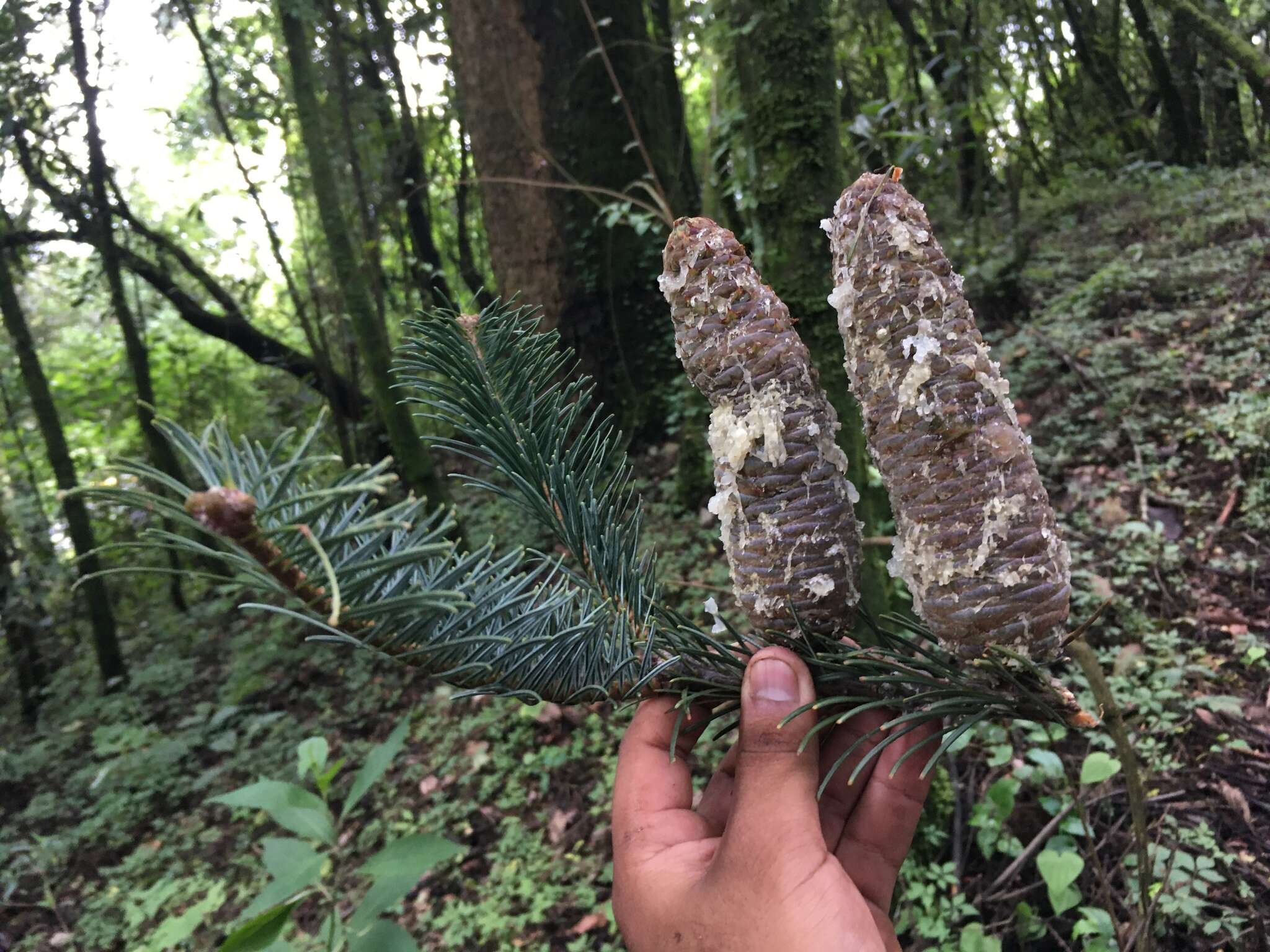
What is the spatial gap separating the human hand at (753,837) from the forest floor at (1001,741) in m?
0.32

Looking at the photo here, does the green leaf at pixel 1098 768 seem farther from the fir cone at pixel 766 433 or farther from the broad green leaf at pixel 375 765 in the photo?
the broad green leaf at pixel 375 765

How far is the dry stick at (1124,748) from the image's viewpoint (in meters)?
0.96

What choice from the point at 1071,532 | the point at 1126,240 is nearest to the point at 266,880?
the point at 1071,532

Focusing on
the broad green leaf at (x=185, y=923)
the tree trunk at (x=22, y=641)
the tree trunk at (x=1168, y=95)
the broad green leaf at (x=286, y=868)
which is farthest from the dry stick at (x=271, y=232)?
the tree trunk at (x=1168, y=95)

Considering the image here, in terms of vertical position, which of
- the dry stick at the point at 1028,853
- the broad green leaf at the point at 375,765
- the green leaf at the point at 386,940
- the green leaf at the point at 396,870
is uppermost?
the broad green leaf at the point at 375,765

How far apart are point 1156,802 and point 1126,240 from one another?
548 centimetres

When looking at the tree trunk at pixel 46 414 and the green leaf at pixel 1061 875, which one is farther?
the tree trunk at pixel 46 414

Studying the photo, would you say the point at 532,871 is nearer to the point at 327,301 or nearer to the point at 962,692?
the point at 962,692

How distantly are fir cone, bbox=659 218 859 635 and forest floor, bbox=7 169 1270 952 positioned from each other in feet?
1.15

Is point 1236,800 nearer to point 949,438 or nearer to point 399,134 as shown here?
point 949,438

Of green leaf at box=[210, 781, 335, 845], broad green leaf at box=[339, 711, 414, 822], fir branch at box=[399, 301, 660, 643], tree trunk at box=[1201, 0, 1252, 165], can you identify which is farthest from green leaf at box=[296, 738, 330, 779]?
tree trunk at box=[1201, 0, 1252, 165]

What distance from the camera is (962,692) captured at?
2.68 ft

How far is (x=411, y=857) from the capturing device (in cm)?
174

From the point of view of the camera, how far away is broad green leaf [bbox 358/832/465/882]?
1.70 metres
